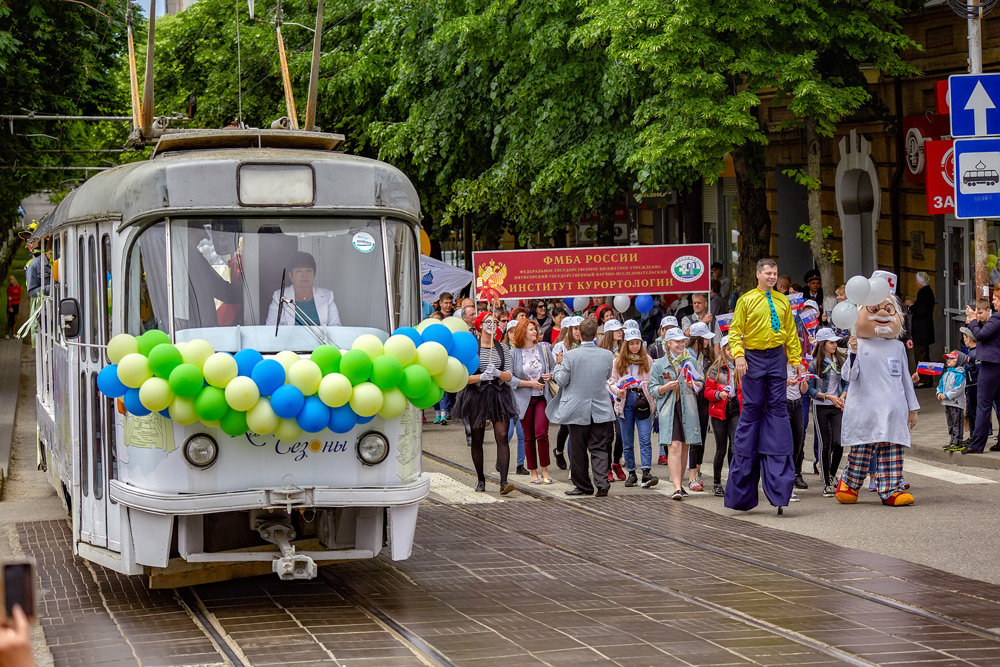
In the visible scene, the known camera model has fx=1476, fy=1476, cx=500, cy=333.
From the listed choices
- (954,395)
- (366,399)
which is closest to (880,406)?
(954,395)

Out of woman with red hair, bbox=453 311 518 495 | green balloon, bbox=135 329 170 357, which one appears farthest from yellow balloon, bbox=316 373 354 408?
woman with red hair, bbox=453 311 518 495

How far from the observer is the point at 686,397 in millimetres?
13625

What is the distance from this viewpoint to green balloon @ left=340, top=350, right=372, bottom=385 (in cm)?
833

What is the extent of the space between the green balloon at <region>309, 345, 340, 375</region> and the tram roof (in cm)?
97

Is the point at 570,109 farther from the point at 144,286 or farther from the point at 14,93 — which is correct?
the point at 144,286

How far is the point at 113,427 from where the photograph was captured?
9.00m

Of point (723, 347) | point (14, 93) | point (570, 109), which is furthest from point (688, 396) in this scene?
point (14, 93)

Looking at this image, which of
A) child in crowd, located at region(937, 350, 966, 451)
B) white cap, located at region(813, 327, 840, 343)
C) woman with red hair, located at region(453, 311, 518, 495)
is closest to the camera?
white cap, located at region(813, 327, 840, 343)

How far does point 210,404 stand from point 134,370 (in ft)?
1.58

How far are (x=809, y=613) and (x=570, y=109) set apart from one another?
1669 cm

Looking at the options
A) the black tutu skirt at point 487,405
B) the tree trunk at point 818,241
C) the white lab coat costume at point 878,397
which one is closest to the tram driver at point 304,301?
the black tutu skirt at point 487,405

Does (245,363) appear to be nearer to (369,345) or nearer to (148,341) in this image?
(148,341)

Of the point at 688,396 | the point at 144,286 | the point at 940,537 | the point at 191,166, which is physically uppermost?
the point at 191,166

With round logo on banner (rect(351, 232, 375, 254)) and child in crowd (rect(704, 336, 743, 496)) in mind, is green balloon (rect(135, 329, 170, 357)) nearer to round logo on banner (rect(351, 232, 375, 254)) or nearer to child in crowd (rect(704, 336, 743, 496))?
round logo on banner (rect(351, 232, 375, 254))
